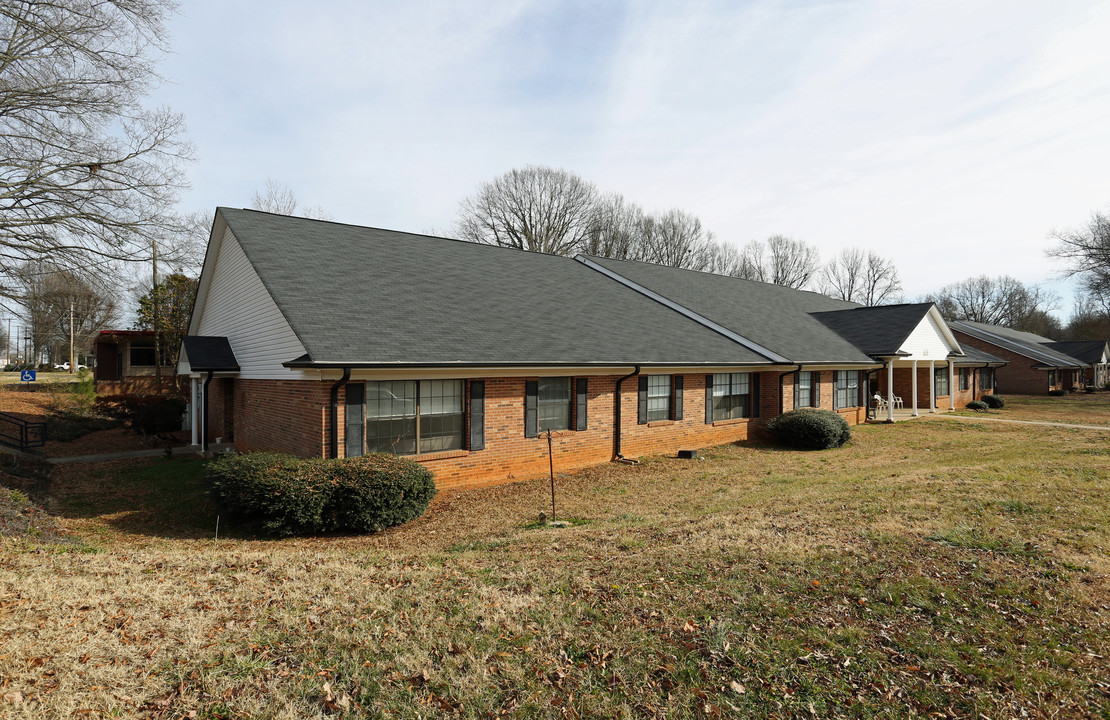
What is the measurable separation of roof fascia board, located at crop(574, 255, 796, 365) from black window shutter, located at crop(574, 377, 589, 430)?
301 inches

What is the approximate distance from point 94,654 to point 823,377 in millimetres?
21864

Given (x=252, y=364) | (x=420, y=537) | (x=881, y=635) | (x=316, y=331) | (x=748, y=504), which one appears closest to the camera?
Answer: (x=881, y=635)

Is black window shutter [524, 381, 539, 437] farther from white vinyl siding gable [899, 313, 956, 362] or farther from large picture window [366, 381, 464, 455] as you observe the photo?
white vinyl siding gable [899, 313, 956, 362]

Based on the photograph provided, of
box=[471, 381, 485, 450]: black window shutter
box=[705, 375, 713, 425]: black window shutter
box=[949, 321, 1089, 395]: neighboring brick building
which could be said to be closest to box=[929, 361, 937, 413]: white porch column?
box=[705, 375, 713, 425]: black window shutter

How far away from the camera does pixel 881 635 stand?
483 centimetres

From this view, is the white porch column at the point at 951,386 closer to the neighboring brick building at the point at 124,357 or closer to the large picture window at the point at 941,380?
the large picture window at the point at 941,380

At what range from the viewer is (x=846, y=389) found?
23000 millimetres

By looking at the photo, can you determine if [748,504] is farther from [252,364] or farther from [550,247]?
[550,247]

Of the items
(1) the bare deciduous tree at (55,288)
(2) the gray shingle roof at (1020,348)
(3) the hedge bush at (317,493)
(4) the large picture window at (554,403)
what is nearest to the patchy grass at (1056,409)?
(2) the gray shingle roof at (1020,348)

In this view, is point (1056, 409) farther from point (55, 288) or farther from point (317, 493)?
point (55, 288)

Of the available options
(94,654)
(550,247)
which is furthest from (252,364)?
(550,247)

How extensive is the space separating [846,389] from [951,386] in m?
10.4

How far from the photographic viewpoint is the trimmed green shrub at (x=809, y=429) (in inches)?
691

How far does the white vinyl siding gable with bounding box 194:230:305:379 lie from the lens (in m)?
12.2
